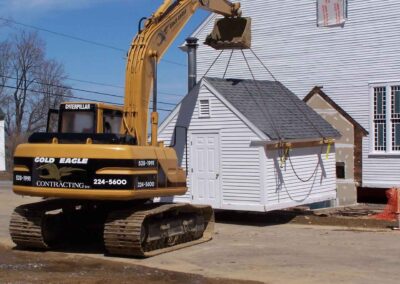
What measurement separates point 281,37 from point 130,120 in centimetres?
1235

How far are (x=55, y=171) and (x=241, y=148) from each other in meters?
6.22

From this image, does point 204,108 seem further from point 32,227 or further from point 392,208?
point 32,227

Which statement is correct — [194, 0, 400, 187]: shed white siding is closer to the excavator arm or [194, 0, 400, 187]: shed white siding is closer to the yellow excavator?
the excavator arm

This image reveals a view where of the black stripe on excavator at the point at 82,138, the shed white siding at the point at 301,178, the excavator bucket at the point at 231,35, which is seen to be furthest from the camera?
the excavator bucket at the point at 231,35

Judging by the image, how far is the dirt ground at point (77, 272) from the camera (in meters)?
9.93

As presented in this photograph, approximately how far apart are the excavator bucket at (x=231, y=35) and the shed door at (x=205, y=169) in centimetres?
250

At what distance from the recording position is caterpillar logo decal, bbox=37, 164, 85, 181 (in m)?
11.9

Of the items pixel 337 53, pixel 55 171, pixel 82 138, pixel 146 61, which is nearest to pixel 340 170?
pixel 337 53

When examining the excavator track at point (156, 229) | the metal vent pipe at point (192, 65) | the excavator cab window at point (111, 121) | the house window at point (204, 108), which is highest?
the metal vent pipe at point (192, 65)

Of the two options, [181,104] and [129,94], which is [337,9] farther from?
[129,94]

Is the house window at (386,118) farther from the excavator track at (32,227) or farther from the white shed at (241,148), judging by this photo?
the excavator track at (32,227)

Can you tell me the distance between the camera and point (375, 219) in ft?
55.1

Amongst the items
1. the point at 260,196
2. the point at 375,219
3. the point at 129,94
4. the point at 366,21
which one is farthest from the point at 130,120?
the point at 366,21

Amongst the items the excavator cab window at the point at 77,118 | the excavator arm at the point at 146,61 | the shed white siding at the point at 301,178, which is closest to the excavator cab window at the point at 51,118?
the excavator cab window at the point at 77,118
